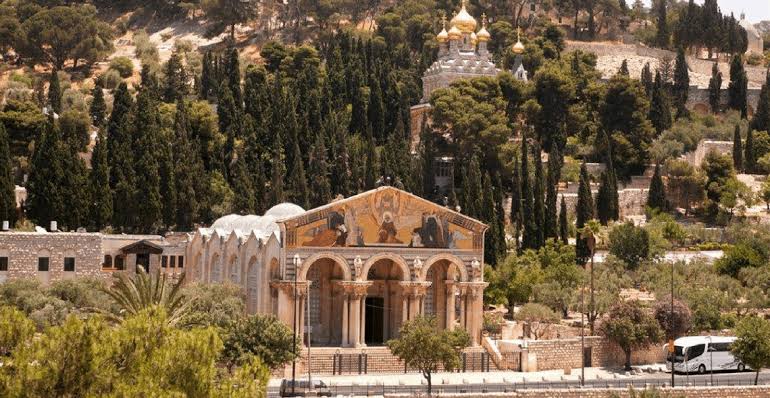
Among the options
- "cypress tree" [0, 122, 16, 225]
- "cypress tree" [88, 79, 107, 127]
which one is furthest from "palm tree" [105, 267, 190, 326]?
"cypress tree" [88, 79, 107, 127]

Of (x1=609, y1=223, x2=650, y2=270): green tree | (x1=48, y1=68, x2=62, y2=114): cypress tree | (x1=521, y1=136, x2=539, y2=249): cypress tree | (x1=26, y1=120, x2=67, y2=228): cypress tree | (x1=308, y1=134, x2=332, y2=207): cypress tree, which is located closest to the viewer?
(x1=26, y1=120, x2=67, y2=228): cypress tree

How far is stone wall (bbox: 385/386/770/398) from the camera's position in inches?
1865

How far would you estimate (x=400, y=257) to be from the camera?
60.8 meters

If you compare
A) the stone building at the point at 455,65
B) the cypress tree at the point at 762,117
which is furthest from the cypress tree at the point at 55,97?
the cypress tree at the point at 762,117

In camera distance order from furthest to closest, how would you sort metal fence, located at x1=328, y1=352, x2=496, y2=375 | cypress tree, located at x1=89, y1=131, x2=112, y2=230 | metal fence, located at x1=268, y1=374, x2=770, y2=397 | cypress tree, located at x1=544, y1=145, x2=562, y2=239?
1. cypress tree, located at x1=544, y1=145, x2=562, y2=239
2. cypress tree, located at x1=89, y1=131, x2=112, y2=230
3. metal fence, located at x1=328, y1=352, x2=496, y2=375
4. metal fence, located at x1=268, y1=374, x2=770, y2=397

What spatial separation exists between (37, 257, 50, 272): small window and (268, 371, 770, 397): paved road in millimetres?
19813

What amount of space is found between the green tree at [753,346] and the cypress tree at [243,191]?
1266 inches

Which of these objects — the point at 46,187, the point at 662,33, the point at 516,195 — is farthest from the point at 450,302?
the point at 662,33

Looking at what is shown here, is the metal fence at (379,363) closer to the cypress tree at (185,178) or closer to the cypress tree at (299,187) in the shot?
the cypress tree at (185,178)

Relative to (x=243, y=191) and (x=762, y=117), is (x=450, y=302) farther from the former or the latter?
(x=762, y=117)

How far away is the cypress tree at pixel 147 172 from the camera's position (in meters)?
76.4

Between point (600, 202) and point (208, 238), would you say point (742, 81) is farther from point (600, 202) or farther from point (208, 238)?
point (208, 238)

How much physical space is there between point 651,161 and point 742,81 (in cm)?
1899

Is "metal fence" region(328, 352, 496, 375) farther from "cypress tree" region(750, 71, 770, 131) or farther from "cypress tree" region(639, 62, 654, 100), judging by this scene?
"cypress tree" region(639, 62, 654, 100)
